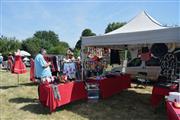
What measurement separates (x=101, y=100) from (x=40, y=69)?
2.22m

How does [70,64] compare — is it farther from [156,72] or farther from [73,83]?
[156,72]

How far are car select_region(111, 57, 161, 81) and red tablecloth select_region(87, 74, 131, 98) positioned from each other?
1673mm

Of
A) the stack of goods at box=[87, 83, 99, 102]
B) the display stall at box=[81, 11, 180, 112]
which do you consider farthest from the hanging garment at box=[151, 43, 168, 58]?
the stack of goods at box=[87, 83, 99, 102]

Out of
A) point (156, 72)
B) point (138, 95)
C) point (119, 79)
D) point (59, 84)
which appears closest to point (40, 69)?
point (59, 84)

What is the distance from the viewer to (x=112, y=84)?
343 inches

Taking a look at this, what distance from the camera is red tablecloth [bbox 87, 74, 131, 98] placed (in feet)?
26.8

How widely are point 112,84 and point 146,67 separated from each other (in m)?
3.29

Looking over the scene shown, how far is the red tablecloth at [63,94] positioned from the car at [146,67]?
4.41 meters

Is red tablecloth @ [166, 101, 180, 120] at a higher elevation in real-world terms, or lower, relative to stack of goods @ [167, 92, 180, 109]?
lower

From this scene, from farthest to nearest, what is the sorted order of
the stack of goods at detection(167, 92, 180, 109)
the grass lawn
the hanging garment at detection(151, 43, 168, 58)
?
the hanging garment at detection(151, 43, 168, 58) → the grass lawn → the stack of goods at detection(167, 92, 180, 109)

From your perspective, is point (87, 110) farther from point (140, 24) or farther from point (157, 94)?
point (140, 24)

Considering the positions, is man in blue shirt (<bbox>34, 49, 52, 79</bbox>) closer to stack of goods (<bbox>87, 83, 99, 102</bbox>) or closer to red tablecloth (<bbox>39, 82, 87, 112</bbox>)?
red tablecloth (<bbox>39, 82, 87, 112</bbox>)

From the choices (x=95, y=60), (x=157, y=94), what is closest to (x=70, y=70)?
(x=157, y=94)

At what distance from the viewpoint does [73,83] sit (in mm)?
7191
